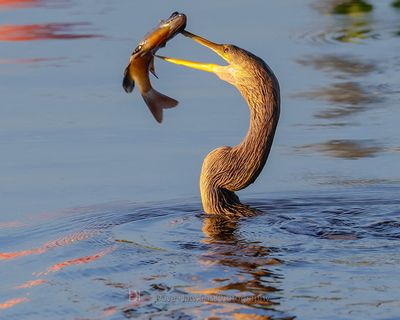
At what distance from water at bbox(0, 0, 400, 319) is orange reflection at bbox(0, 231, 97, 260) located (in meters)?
0.02

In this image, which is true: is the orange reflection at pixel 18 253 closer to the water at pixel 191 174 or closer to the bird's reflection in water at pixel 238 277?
the water at pixel 191 174

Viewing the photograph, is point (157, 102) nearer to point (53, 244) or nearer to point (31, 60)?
point (53, 244)

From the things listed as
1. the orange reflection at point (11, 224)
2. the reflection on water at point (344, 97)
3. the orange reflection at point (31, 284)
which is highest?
the reflection on water at point (344, 97)

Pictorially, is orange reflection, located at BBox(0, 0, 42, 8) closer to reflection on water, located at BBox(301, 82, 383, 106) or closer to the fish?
reflection on water, located at BBox(301, 82, 383, 106)

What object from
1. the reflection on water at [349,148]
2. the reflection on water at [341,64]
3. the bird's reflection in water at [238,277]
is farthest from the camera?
the reflection on water at [341,64]

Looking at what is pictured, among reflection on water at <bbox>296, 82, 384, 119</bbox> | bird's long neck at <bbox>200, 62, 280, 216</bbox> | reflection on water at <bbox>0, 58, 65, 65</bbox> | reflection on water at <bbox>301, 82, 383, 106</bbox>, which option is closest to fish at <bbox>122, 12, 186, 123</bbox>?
bird's long neck at <bbox>200, 62, 280, 216</bbox>

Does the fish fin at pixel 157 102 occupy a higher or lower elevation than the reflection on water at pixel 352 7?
lower

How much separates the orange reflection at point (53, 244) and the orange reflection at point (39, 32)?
5551 mm

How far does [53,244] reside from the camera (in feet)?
24.9

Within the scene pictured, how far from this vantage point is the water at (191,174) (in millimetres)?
6590

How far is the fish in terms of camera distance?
8180 mm

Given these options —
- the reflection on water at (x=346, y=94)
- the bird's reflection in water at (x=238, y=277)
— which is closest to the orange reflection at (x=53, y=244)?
the bird's reflection in water at (x=238, y=277)

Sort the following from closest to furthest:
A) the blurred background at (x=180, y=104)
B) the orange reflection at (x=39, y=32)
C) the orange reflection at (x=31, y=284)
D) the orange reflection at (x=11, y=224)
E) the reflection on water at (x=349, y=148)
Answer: the orange reflection at (x=31, y=284), the orange reflection at (x=11, y=224), the blurred background at (x=180, y=104), the reflection on water at (x=349, y=148), the orange reflection at (x=39, y=32)

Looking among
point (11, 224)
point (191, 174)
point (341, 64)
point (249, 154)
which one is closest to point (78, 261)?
point (11, 224)
